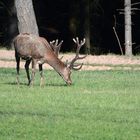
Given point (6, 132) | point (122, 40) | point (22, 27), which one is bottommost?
point (122, 40)

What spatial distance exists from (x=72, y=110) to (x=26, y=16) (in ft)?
53.1

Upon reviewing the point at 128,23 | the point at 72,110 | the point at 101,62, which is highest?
the point at 72,110

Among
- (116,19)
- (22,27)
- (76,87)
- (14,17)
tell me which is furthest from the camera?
(116,19)

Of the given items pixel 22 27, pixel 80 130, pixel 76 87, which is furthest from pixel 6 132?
pixel 22 27

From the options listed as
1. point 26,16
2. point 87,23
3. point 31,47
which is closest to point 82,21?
point 87,23

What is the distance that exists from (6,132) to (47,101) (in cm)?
386

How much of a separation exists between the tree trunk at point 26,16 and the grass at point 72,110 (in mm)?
8960

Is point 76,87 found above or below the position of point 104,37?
above

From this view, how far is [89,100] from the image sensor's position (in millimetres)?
16781

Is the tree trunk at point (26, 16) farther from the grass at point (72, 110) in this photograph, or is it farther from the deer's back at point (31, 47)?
the deer's back at point (31, 47)

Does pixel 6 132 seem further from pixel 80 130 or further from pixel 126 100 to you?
pixel 126 100

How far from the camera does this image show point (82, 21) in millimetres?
43062

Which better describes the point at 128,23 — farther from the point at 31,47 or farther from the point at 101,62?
the point at 31,47

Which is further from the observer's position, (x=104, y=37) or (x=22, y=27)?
(x=104, y=37)
